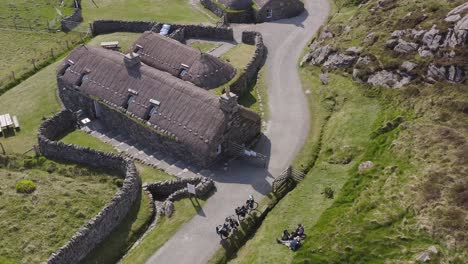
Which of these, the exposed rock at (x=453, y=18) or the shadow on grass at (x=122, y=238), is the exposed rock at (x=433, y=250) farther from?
the exposed rock at (x=453, y=18)

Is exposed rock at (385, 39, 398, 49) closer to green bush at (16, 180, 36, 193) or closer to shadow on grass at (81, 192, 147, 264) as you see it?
shadow on grass at (81, 192, 147, 264)

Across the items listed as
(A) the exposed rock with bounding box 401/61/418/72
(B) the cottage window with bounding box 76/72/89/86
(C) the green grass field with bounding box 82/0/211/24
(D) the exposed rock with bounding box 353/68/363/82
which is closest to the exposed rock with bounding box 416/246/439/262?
(A) the exposed rock with bounding box 401/61/418/72

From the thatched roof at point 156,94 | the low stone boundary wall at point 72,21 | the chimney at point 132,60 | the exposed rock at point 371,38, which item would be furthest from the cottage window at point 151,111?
the low stone boundary wall at point 72,21

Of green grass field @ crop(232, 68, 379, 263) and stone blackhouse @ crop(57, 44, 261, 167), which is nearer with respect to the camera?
green grass field @ crop(232, 68, 379, 263)

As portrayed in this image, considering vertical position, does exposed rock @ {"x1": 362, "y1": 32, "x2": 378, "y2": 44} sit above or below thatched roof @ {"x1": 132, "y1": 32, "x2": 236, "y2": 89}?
above

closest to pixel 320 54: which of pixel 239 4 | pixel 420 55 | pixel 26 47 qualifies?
pixel 420 55

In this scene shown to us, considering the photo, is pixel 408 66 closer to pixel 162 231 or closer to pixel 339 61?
pixel 339 61

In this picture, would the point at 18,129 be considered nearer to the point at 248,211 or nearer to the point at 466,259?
the point at 248,211
